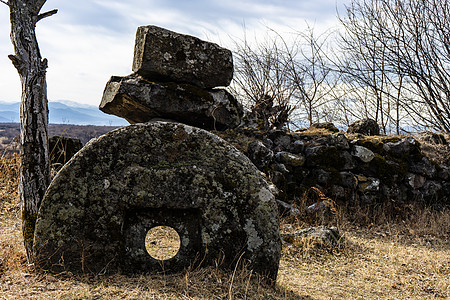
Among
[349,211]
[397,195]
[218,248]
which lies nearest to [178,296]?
[218,248]

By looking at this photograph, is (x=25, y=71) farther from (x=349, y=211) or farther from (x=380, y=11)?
(x=380, y=11)

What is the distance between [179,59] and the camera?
19.2ft

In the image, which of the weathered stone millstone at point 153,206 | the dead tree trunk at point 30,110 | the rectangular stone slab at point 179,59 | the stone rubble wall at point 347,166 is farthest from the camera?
the stone rubble wall at point 347,166

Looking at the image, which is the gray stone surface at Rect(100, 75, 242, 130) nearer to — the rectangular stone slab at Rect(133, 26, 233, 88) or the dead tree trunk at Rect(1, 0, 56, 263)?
the rectangular stone slab at Rect(133, 26, 233, 88)

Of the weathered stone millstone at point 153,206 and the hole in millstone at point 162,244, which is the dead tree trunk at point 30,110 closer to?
the weathered stone millstone at point 153,206

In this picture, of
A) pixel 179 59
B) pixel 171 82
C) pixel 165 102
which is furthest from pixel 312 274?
pixel 179 59

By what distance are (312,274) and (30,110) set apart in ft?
11.8

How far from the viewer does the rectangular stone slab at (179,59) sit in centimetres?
557

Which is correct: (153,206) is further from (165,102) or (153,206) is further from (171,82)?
(171,82)

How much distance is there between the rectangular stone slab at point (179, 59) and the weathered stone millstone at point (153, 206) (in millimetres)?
2867

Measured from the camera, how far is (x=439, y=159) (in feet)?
26.9

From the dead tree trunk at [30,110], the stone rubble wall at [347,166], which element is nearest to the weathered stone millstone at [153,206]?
the dead tree trunk at [30,110]

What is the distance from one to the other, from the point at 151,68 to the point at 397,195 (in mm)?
5504

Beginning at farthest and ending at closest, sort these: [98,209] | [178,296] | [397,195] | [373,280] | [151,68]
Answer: [397,195]
[151,68]
[373,280]
[98,209]
[178,296]
